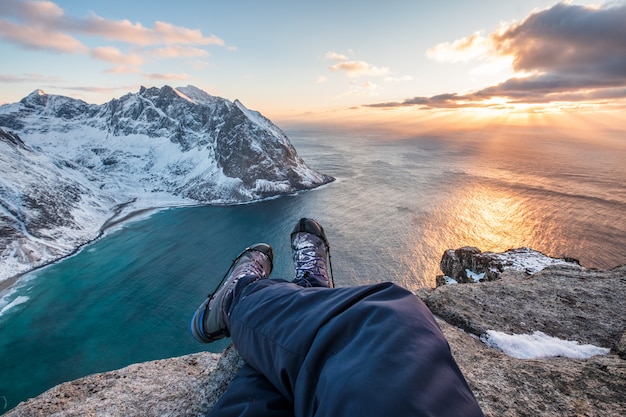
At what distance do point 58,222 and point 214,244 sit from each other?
4658 cm

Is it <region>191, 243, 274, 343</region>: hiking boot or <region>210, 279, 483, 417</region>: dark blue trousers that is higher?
<region>210, 279, 483, 417</region>: dark blue trousers

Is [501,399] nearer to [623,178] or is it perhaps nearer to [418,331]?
[418,331]

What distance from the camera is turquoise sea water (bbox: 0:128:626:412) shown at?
36.8m

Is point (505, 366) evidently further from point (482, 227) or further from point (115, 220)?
point (115, 220)

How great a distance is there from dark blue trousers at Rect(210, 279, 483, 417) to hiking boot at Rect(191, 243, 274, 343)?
4.08ft

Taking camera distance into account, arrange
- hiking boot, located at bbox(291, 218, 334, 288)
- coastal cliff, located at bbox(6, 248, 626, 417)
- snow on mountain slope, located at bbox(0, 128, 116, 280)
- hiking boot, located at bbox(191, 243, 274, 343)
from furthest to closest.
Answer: snow on mountain slope, located at bbox(0, 128, 116, 280) → hiking boot, located at bbox(291, 218, 334, 288) → hiking boot, located at bbox(191, 243, 274, 343) → coastal cliff, located at bbox(6, 248, 626, 417)

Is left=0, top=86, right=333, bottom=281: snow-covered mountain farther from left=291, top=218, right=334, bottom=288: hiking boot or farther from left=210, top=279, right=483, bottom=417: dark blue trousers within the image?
left=210, top=279, right=483, bottom=417: dark blue trousers

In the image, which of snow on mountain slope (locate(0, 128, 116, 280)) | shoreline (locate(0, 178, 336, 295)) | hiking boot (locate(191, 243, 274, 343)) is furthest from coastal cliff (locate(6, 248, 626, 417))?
snow on mountain slope (locate(0, 128, 116, 280))

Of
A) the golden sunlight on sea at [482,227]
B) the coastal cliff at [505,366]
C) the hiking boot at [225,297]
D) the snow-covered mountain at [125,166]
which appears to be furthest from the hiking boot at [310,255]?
the snow-covered mountain at [125,166]

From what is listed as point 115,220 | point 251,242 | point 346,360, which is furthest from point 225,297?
point 115,220

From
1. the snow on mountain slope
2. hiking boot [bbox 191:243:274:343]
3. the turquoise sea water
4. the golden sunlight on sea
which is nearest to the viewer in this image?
hiking boot [bbox 191:243:274:343]

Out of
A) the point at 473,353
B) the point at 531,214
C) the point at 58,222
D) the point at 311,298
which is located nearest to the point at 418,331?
the point at 311,298

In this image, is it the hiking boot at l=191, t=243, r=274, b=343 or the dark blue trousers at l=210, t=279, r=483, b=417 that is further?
the hiking boot at l=191, t=243, r=274, b=343

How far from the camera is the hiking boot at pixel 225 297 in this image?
13.5 feet
